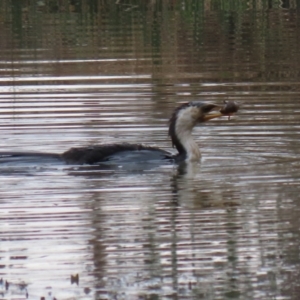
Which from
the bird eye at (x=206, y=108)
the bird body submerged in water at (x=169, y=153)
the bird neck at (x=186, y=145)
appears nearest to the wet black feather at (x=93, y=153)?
the bird body submerged in water at (x=169, y=153)

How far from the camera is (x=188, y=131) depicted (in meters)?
11.2

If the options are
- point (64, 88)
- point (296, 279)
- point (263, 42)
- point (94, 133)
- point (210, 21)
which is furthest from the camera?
point (210, 21)

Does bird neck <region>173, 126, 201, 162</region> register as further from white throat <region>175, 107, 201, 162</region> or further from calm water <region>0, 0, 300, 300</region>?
calm water <region>0, 0, 300, 300</region>

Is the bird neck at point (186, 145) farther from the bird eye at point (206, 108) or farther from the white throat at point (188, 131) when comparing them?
the bird eye at point (206, 108)

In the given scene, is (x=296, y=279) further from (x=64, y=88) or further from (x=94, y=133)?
(x=64, y=88)

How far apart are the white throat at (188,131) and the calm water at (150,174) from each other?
123mm

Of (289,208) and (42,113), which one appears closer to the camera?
(289,208)

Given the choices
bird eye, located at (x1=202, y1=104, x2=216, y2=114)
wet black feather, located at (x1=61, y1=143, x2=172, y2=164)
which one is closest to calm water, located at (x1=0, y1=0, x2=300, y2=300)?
wet black feather, located at (x1=61, y1=143, x2=172, y2=164)

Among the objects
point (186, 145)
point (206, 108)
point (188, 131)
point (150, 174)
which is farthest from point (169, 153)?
point (150, 174)

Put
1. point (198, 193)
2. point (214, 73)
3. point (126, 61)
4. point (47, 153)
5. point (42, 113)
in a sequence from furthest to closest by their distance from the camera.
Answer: point (126, 61) → point (214, 73) → point (42, 113) → point (47, 153) → point (198, 193)

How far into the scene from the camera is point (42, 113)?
13594mm

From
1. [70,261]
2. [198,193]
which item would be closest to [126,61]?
[198,193]

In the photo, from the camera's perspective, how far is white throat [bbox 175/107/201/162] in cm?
1098

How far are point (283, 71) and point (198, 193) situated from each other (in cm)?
814
